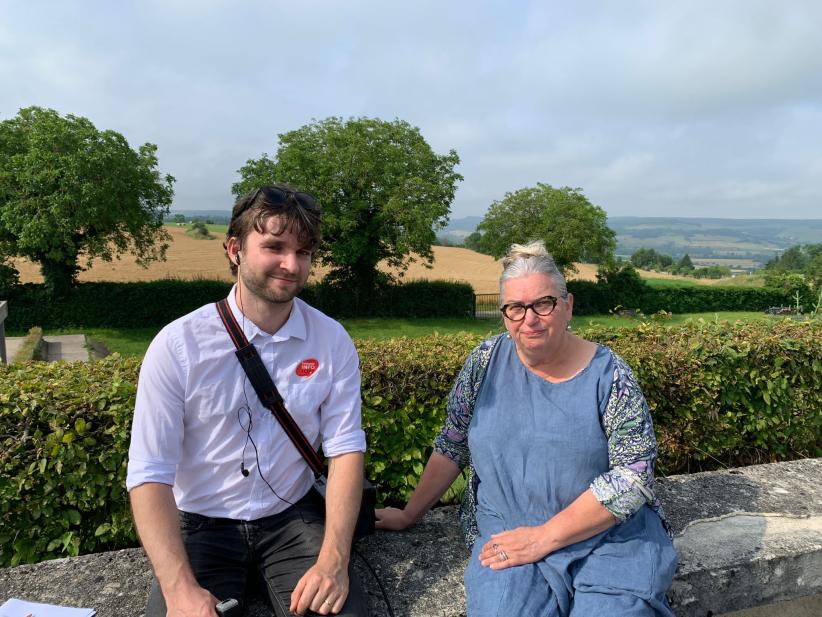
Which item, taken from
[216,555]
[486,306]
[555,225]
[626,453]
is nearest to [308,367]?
[216,555]

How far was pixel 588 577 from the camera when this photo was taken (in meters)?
2.20

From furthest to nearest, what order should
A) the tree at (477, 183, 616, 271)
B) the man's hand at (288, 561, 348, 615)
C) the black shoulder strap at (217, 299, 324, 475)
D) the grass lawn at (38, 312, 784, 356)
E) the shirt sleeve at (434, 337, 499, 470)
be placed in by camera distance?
1. the tree at (477, 183, 616, 271)
2. the grass lawn at (38, 312, 784, 356)
3. the shirt sleeve at (434, 337, 499, 470)
4. the black shoulder strap at (217, 299, 324, 475)
5. the man's hand at (288, 561, 348, 615)

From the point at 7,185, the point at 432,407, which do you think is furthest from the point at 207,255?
the point at 432,407

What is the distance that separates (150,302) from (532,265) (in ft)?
80.9

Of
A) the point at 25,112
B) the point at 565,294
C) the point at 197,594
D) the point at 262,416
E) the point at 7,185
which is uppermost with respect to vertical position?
the point at 25,112

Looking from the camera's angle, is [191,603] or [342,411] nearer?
[191,603]

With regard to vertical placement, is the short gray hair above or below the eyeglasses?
above

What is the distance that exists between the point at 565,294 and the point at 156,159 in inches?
983

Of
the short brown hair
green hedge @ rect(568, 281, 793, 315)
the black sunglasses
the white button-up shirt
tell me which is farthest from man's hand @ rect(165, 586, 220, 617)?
green hedge @ rect(568, 281, 793, 315)

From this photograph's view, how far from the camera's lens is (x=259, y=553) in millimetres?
2387

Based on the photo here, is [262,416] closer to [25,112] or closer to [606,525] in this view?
[606,525]

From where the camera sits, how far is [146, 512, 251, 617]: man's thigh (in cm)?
221

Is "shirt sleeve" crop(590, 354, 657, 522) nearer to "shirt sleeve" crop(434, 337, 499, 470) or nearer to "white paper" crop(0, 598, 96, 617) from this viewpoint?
"shirt sleeve" crop(434, 337, 499, 470)

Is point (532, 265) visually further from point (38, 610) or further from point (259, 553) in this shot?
point (38, 610)
